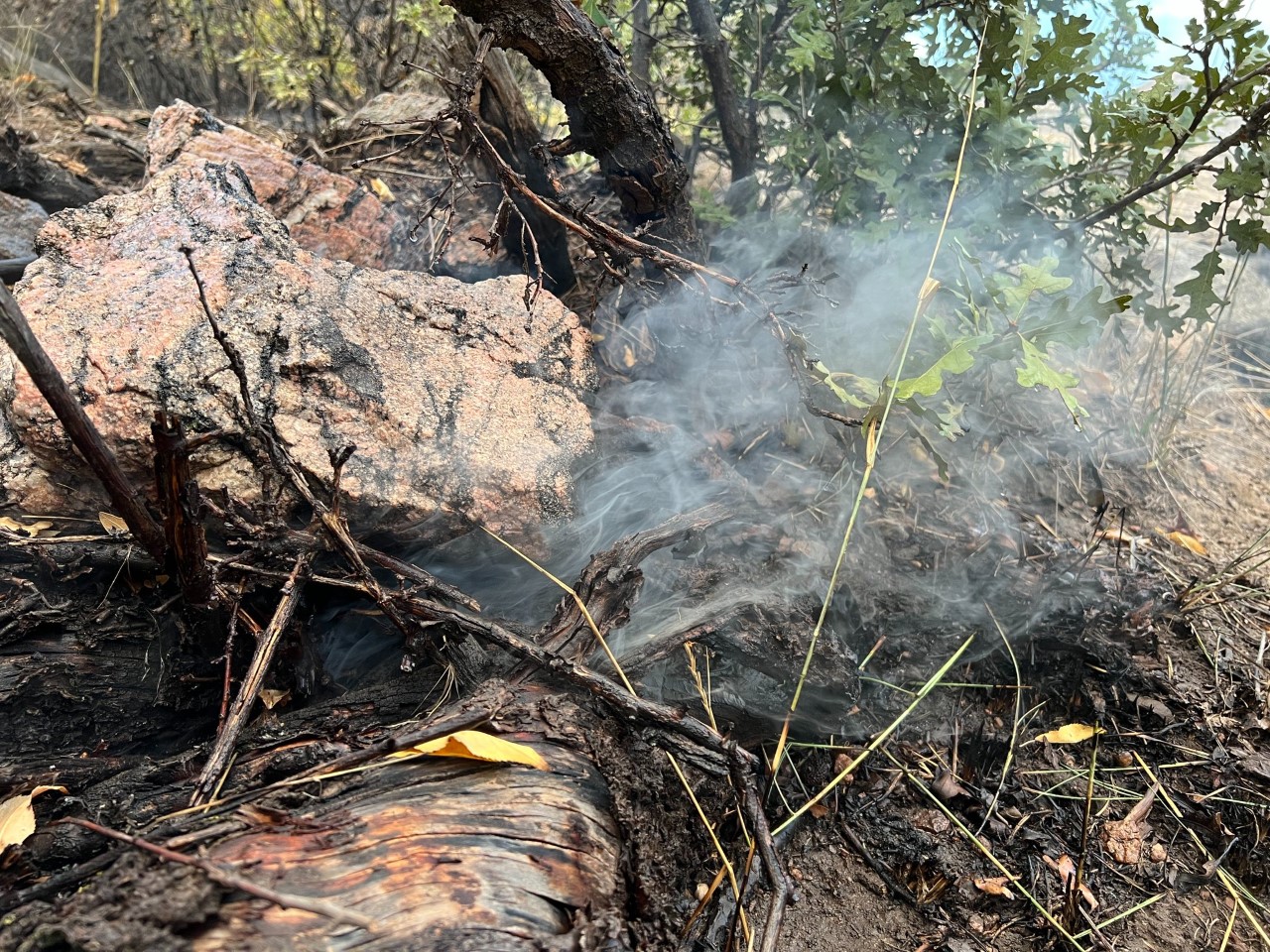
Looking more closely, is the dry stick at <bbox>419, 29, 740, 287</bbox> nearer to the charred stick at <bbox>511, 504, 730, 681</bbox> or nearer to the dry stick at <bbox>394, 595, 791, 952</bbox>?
the charred stick at <bbox>511, 504, 730, 681</bbox>

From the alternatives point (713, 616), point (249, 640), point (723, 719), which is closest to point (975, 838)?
point (723, 719)

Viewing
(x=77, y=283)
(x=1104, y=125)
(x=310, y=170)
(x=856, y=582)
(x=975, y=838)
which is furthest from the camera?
(x=310, y=170)

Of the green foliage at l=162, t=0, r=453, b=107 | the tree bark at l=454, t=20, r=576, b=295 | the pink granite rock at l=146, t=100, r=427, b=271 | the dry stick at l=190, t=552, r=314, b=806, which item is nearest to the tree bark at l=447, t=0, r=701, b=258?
the tree bark at l=454, t=20, r=576, b=295

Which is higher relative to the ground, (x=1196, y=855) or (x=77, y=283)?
(x=77, y=283)

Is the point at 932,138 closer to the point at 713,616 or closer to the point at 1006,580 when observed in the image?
the point at 1006,580

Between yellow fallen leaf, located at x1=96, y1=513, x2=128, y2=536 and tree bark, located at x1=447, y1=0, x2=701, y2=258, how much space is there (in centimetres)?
165

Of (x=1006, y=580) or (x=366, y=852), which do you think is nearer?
(x=366, y=852)

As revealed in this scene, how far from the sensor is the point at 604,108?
2.61 metres

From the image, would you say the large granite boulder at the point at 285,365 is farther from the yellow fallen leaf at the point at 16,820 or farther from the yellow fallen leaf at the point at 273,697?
the yellow fallen leaf at the point at 16,820

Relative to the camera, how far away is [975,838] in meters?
2.10

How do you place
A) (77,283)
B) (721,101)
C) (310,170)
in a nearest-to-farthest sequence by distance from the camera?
(77,283) → (310,170) → (721,101)

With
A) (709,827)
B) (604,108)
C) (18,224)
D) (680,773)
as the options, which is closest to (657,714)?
(680,773)

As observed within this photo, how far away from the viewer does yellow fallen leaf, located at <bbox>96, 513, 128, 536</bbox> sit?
80.4 inches

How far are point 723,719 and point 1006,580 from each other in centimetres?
114
